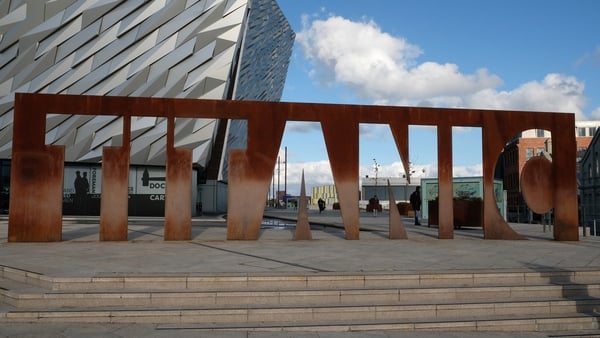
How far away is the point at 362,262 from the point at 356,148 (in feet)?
17.1

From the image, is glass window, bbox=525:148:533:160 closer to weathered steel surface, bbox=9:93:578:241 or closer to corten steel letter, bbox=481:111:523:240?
weathered steel surface, bbox=9:93:578:241

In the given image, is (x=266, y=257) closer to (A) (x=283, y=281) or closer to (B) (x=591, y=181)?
(A) (x=283, y=281)

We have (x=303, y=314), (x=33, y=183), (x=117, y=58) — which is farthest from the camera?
(x=117, y=58)

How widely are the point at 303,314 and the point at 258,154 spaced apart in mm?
7313

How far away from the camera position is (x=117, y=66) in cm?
3011

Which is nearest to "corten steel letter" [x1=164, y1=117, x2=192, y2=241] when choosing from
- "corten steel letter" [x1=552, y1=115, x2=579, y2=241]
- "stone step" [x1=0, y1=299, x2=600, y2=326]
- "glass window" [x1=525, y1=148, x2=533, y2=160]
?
"stone step" [x1=0, y1=299, x2=600, y2=326]

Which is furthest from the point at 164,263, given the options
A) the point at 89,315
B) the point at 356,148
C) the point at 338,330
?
the point at 356,148

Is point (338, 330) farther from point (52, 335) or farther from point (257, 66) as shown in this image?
point (257, 66)

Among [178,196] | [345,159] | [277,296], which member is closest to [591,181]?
[345,159]

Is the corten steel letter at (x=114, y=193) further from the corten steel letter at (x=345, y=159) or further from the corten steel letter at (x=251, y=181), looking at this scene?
the corten steel letter at (x=345, y=159)

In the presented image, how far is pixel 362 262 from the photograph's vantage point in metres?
9.52

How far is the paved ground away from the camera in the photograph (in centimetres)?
652

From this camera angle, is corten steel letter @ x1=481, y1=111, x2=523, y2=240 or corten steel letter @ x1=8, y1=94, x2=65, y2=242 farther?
corten steel letter @ x1=481, y1=111, x2=523, y2=240

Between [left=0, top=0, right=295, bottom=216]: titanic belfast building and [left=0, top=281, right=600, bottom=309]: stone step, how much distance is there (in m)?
24.2
